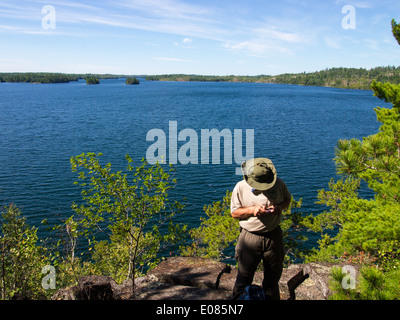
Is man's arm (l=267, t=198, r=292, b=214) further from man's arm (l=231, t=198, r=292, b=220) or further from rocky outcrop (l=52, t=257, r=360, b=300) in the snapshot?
rocky outcrop (l=52, t=257, r=360, b=300)

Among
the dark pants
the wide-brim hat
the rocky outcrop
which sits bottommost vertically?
the rocky outcrop

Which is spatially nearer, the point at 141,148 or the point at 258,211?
the point at 258,211

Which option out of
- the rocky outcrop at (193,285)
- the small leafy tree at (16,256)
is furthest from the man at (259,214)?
the small leafy tree at (16,256)

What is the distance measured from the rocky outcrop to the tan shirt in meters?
2.94

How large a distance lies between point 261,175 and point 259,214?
59 centimetres

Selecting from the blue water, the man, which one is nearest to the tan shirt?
the man

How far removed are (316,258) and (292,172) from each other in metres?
20.0

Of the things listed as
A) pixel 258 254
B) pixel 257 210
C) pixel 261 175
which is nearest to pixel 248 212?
pixel 257 210

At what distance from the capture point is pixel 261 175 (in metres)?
4.32

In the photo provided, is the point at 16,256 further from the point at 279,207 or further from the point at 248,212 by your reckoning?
the point at 279,207

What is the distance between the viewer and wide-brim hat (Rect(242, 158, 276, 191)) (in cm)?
432

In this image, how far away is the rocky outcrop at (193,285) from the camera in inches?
274
